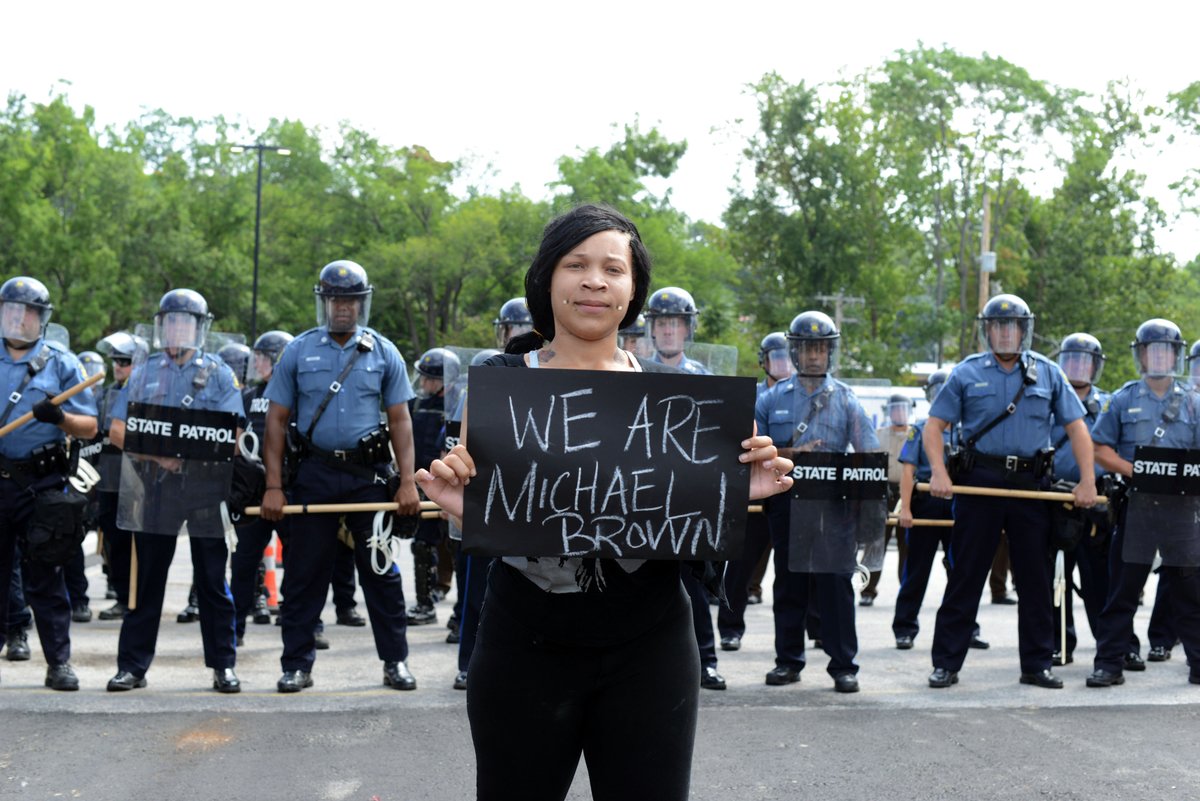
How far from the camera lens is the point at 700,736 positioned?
7.05 m

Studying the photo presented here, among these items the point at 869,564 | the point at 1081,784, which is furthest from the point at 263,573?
the point at 1081,784

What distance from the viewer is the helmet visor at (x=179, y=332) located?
8164mm

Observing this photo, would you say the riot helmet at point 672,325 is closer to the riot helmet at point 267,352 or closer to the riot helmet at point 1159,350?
the riot helmet at point 1159,350

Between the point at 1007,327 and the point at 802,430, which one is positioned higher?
the point at 1007,327

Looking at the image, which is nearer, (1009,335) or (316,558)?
(316,558)

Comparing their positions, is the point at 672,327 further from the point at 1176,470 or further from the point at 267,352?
the point at 267,352

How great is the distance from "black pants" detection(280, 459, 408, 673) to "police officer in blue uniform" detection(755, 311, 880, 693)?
232 centimetres

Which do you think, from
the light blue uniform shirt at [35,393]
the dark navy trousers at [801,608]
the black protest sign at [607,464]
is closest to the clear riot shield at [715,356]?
the dark navy trousers at [801,608]

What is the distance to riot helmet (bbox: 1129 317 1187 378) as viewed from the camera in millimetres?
9297

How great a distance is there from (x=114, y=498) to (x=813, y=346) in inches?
228

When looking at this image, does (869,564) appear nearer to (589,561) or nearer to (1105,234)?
(589,561)

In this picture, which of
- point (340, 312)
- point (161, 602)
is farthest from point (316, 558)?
point (340, 312)

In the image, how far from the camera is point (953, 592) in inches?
341

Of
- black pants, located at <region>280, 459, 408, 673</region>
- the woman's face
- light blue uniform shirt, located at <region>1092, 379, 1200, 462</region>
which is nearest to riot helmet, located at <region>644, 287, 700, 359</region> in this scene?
black pants, located at <region>280, 459, 408, 673</region>
